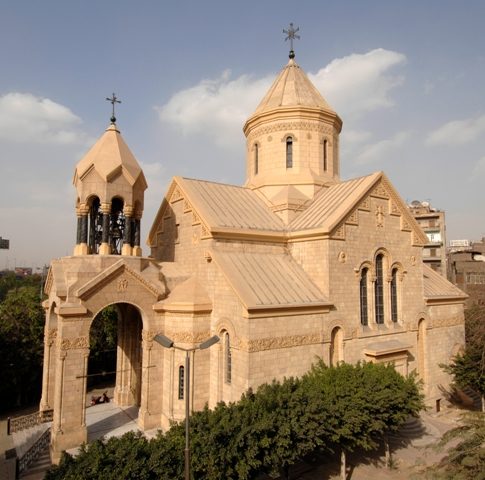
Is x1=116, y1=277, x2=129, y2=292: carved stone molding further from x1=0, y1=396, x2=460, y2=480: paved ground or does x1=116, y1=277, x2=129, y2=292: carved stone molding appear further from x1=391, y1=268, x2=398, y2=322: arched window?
x1=391, y1=268, x2=398, y2=322: arched window

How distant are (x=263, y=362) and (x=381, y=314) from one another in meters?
6.93

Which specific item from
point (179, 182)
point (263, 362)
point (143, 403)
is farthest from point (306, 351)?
point (179, 182)

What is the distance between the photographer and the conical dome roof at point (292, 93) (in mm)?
21031


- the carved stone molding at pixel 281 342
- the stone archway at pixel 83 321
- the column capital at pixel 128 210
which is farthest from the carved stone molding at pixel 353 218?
the column capital at pixel 128 210

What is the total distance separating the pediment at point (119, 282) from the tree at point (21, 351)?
1168 cm

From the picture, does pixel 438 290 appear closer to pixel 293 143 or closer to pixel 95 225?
pixel 293 143

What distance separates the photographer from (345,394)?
37.2 feet

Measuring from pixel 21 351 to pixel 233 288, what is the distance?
50.4 feet

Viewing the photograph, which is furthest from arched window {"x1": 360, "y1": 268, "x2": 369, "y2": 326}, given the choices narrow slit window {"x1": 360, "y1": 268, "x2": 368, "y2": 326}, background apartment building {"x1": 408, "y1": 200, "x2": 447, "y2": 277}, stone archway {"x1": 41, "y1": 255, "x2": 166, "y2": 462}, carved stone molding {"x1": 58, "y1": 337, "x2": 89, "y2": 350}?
background apartment building {"x1": 408, "y1": 200, "x2": 447, "y2": 277}

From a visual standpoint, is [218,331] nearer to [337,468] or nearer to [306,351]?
[306,351]

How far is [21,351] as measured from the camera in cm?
2183

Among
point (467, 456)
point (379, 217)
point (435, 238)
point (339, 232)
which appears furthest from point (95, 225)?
point (435, 238)

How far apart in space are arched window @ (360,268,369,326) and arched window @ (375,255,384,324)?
77cm

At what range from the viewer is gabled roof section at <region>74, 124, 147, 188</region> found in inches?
578
